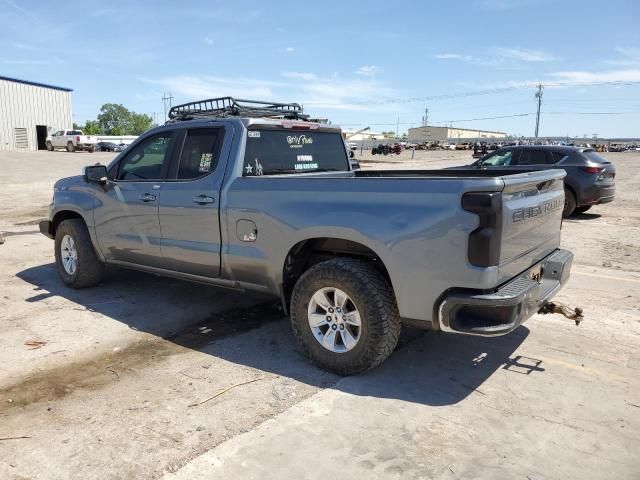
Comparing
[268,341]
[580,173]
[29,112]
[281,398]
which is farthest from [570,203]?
[29,112]

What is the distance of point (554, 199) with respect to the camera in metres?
4.26

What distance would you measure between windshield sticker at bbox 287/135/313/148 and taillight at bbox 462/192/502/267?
233cm

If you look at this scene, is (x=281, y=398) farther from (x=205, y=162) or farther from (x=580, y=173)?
(x=580, y=173)

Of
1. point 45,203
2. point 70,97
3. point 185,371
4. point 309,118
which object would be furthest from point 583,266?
point 70,97

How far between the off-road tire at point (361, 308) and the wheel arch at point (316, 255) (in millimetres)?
120

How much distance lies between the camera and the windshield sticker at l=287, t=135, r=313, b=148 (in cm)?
514

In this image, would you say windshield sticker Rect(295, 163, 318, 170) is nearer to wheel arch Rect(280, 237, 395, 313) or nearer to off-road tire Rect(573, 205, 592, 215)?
wheel arch Rect(280, 237, 395, 313)

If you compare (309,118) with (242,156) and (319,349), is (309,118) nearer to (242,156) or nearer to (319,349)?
(242,156)

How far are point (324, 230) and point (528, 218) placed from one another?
4.64ft

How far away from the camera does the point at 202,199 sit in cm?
467

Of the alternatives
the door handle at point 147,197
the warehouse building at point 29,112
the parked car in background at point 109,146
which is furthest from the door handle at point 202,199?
the parked car in background at point 109,146

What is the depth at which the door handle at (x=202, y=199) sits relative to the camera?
15.1ft

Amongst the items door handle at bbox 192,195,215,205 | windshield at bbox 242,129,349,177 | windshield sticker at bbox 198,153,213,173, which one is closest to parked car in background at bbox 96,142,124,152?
windshield at bbox 242,129,349,177

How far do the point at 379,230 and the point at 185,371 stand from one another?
1.84 meters
